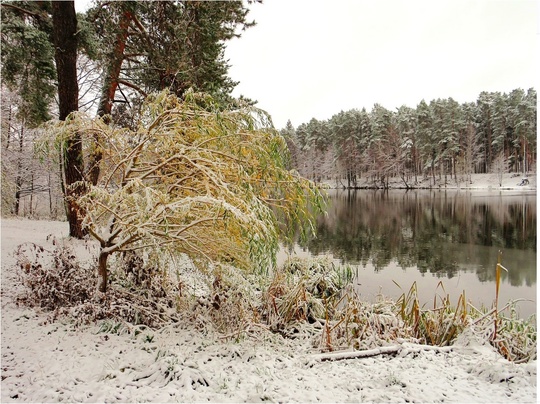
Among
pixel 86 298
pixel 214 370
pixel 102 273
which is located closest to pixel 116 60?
pixel 102 273

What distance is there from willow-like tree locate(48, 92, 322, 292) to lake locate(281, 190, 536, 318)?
86cm

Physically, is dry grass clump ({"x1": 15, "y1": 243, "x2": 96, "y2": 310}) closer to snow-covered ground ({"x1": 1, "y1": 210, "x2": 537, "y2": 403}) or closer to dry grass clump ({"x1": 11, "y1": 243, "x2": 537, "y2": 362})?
dry grass clump ({"x1": 11, "y1": 243, "x2": 537, "y2": 362})

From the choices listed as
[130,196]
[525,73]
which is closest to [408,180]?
[525,73]

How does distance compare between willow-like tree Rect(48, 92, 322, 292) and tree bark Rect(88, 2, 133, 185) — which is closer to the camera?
willow-like tree Rect(48, 92, 322, 292)

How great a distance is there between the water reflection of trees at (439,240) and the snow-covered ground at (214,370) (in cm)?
455

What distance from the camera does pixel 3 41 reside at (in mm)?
6602

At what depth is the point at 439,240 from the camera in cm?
1339

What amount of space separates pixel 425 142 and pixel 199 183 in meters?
49.1

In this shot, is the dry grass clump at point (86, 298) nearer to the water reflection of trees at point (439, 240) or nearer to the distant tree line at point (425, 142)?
the water reflection of trees at point (439, 240)

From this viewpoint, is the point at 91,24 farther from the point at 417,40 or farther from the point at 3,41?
the point at 417,40

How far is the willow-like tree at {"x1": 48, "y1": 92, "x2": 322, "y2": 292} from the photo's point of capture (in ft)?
10.8

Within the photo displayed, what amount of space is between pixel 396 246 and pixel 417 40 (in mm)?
9619

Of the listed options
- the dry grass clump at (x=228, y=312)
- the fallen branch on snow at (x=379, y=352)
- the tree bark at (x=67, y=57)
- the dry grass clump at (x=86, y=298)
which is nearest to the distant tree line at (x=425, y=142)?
the tree bark at (x=67, y=57)

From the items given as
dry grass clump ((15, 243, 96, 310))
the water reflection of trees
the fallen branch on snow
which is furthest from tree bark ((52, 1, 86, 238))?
the water reflection of trees
